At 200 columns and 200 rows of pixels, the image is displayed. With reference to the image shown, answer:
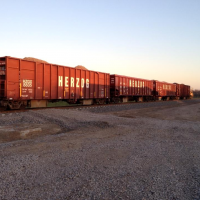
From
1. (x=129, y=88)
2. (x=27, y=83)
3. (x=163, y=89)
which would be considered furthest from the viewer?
(x=163, y=89)

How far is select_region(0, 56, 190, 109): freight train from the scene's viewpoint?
12.0 meters

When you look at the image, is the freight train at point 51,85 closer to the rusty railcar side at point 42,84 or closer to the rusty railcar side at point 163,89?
the rusty railcar side at point 42,84

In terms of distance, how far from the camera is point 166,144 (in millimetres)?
5098

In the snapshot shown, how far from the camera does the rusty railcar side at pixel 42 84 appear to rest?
12.0 m

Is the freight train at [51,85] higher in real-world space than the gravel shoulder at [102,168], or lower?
higher

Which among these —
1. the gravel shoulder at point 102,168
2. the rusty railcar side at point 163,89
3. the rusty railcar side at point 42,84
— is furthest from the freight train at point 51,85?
the rusty railcar side at point 163,89

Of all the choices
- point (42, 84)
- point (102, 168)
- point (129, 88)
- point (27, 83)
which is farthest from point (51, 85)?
point (129, 88)

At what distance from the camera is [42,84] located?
13.8 meters

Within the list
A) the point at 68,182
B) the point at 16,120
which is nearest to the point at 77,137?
the point at 68,182

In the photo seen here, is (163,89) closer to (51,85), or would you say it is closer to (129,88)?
(129,88)

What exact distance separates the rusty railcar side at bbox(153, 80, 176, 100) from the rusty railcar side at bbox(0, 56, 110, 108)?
622 inches

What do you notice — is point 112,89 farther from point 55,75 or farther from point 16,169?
point 16,169

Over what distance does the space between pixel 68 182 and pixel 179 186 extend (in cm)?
175

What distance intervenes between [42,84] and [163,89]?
25885 mm
